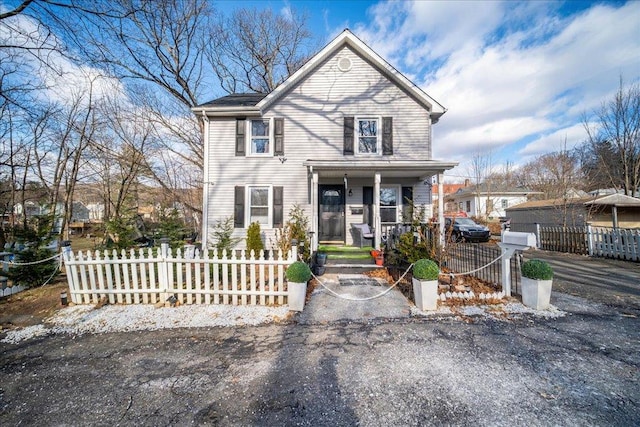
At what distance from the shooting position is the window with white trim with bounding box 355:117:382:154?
966 cm

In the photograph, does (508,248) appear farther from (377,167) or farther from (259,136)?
(259,136)

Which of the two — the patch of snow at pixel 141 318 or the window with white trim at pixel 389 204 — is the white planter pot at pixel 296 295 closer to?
the patch of snow at pixel 141 318

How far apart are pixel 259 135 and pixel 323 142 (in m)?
2.42

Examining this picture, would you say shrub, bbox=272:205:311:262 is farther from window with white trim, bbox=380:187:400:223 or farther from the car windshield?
the car windshield

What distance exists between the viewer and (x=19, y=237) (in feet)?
18.5

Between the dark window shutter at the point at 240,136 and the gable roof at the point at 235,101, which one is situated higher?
the gable roof at the point at 235,101

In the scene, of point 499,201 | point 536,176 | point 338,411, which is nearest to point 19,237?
point 338,411

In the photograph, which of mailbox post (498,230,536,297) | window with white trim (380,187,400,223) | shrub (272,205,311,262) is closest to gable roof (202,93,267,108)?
shrub (272,205,311,262)

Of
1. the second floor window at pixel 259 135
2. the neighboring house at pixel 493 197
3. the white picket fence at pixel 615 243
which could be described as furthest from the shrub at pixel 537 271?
the neighboring house at pixel 493 197

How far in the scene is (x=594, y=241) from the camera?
9.94 meters

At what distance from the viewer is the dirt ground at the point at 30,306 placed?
14.0 ft

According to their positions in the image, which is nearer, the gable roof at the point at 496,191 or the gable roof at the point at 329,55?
the gable roof at the point at 329,55

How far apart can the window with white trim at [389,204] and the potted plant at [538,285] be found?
535 centimetres

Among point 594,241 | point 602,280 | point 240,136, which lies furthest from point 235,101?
point 594,241
